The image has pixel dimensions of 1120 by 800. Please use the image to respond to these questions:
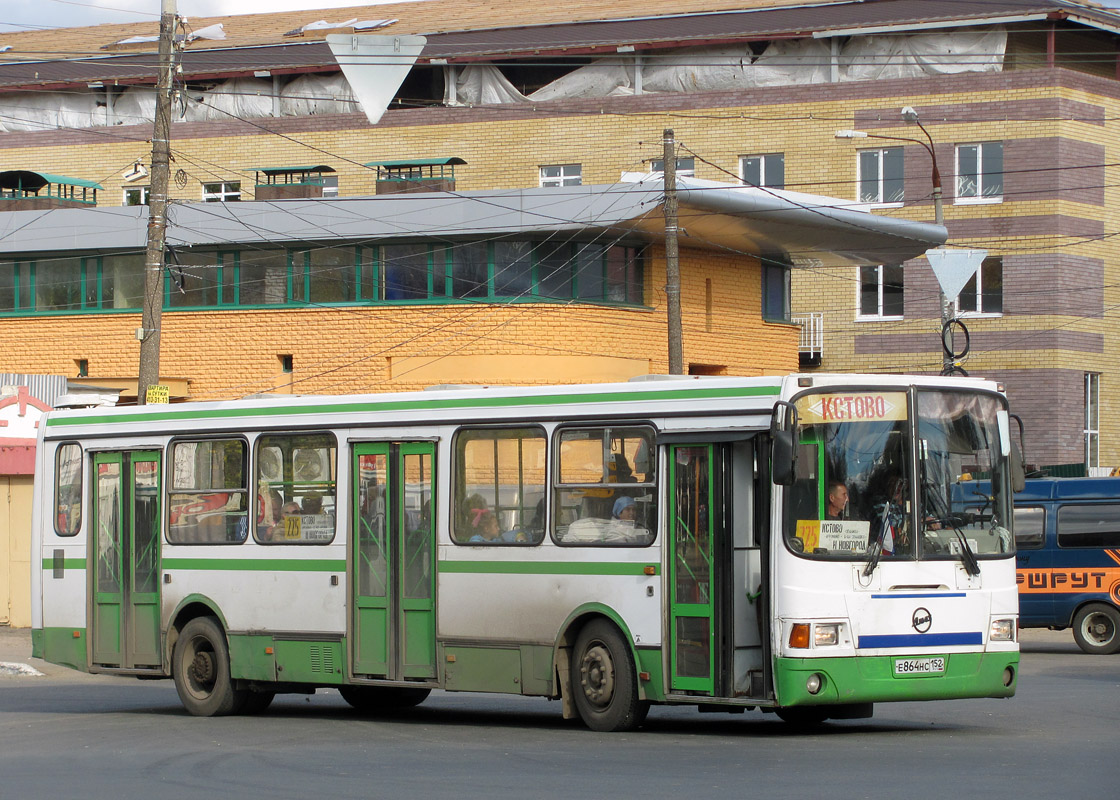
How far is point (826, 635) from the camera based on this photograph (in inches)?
482

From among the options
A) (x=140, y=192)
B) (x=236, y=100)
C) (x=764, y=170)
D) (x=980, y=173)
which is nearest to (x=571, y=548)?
→ (x=980, y=173)

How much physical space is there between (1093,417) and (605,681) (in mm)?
35221

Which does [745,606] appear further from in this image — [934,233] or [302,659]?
[934,233]

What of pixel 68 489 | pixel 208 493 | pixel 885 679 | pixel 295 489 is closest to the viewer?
pixel 885 679

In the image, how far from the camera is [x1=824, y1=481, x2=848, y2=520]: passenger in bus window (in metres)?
12.5

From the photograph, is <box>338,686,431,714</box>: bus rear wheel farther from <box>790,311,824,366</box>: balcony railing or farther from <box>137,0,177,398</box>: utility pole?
<box>790,311,824,366</box>: balcony railing

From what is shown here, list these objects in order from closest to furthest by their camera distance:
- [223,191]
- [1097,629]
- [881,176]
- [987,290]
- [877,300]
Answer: [1097,629]
[987,290]
[881,176]
[877,300]
[223,191]

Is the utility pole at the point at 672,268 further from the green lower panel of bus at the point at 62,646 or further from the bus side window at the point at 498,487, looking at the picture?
the bus side window at the point at 498,487

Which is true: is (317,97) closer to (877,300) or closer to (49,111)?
(49,111)

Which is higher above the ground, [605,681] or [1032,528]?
[1032,528]

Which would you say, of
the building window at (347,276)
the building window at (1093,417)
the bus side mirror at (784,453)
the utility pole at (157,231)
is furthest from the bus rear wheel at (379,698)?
the building window at (1093,417)

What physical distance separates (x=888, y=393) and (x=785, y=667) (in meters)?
2.19

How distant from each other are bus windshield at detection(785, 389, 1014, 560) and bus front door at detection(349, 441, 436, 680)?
136 inches

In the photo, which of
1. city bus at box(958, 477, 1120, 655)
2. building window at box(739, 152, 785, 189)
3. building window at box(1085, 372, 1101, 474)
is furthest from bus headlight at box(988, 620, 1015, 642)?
building window at box(739, 152, 785, 189)
